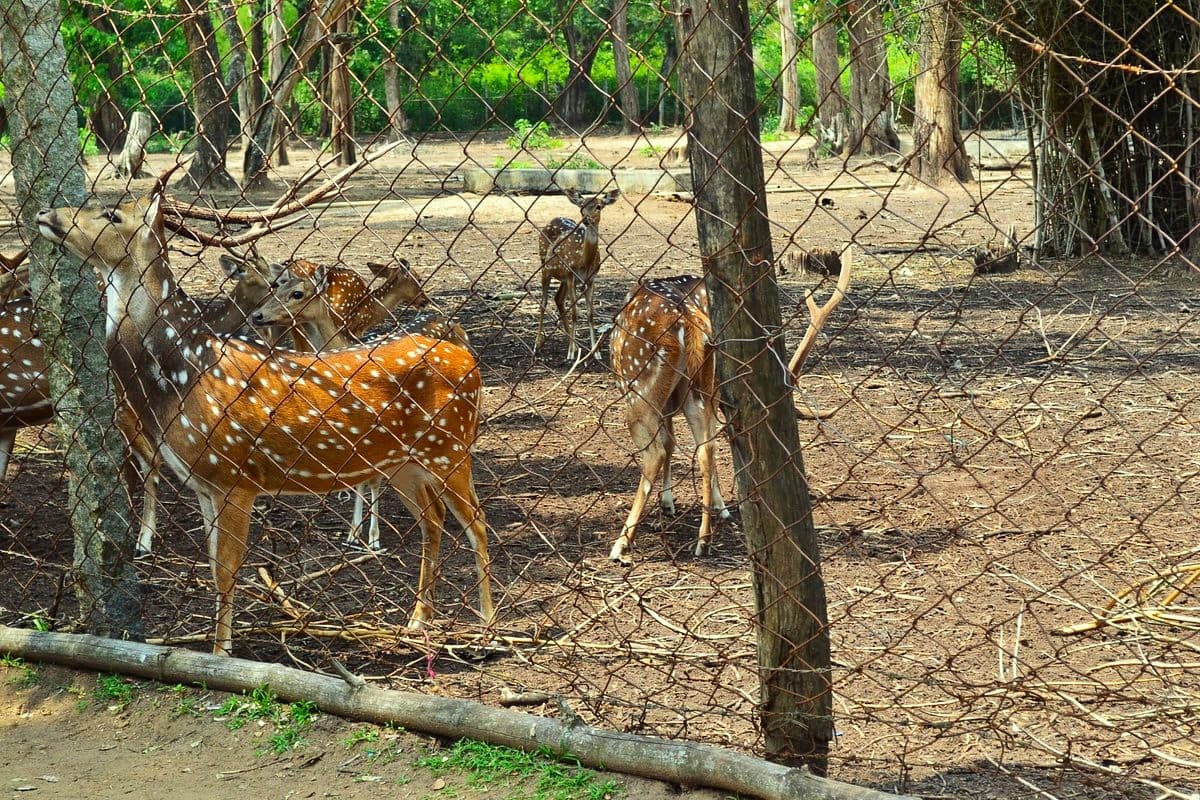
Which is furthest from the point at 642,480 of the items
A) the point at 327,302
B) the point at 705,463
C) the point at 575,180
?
the point at 575,180

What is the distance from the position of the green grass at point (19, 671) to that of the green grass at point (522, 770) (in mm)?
1529

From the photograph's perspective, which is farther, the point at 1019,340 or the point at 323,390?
the point at 1019,340

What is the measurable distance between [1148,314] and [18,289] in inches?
339

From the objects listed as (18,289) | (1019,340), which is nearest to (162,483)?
(18,289)

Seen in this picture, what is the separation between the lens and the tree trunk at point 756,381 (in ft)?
9.48

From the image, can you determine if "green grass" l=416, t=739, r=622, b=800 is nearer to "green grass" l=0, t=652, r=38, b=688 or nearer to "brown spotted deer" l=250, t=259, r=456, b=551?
"green grass" l=0, t=652, r=38, b=688

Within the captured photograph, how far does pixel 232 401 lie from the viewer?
Result: 462 cm

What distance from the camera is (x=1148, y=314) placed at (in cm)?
1080

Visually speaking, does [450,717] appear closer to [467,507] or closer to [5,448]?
[467,507]

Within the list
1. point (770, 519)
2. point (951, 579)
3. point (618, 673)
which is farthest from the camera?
point (951, 579)

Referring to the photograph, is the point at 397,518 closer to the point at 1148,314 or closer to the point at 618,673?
the point at 618,673

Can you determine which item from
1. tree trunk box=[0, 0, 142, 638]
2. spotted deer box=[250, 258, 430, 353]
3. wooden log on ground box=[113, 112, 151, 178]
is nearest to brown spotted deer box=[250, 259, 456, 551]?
spotted deer box=[250, 258, 430, 353]

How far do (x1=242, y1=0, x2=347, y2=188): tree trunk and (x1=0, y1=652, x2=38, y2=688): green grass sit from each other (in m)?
1.76

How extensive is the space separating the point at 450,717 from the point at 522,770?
11.7 inches
